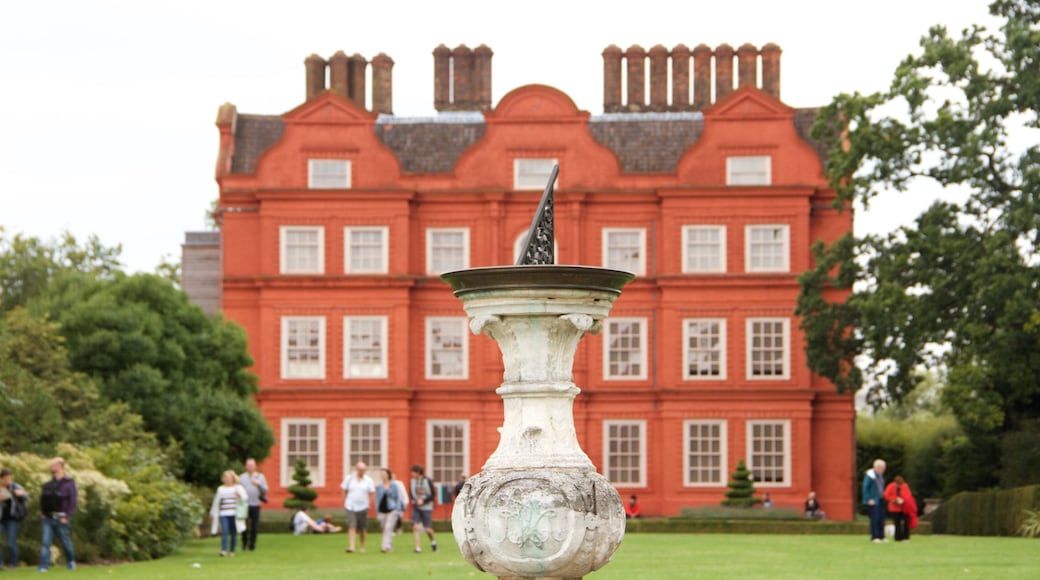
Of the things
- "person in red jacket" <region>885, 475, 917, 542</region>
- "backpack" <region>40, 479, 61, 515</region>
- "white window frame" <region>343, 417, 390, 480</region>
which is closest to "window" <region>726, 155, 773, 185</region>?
"white window frame" <region>343, 417, 390, 480</region>

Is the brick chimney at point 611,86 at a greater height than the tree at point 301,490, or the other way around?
the brick chimney at point 611,86

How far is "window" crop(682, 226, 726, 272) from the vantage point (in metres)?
51.5

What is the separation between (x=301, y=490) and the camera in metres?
48.6

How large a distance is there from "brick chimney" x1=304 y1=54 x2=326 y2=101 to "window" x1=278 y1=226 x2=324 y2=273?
8.80m

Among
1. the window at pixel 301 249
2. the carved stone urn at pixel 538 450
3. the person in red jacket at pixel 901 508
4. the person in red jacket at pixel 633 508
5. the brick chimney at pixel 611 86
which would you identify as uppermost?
the brick chimney at pixel 611 86

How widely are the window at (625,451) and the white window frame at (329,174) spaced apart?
10.2 metres

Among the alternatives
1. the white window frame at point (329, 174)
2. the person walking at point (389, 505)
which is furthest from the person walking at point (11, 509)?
the white window frame at point (329, 174)

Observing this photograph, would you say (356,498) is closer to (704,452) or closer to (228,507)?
(228,507)

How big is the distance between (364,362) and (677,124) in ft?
38.2

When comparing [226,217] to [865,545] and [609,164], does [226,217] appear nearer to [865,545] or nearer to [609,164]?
[609,164]

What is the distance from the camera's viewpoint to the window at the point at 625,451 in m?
51.6

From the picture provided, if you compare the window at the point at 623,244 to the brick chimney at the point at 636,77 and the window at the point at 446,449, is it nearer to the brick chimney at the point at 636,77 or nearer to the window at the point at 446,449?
the window at the point at 446,449

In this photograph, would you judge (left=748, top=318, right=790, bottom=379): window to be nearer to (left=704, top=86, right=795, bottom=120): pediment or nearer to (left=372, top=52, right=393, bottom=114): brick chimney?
(left=704, top=86, right=795, bottom=120): pediment

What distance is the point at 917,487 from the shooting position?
5641 centimetres
